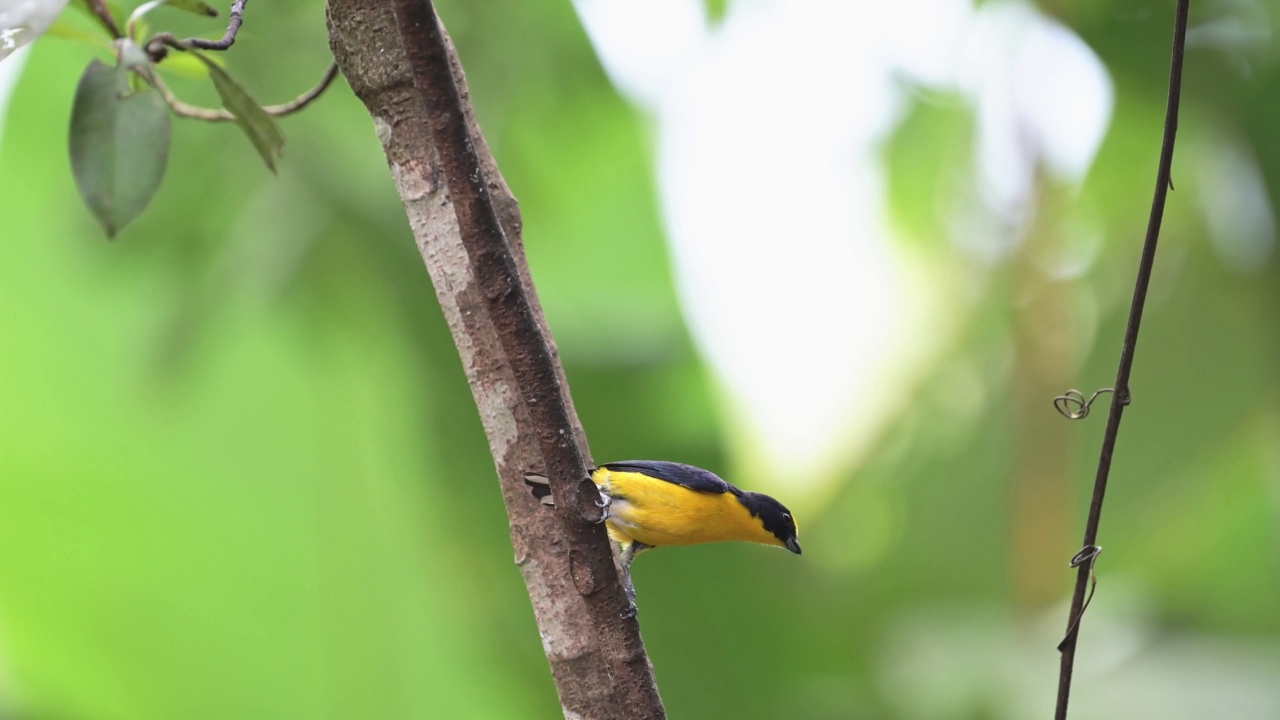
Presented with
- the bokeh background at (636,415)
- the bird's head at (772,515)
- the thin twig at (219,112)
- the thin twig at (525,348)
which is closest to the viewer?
the thin twig at (525,348)

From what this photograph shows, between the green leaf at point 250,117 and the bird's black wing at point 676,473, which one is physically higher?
the green leaf at point 250,117

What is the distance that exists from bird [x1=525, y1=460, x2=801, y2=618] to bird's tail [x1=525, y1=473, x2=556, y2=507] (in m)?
0.10

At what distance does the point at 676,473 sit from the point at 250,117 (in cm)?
45

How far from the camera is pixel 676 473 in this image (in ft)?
2.76

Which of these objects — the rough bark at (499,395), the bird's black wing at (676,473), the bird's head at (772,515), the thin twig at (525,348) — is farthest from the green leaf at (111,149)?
the bird's head at (772,515)

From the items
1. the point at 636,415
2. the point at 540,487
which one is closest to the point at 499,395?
the point at 540,487

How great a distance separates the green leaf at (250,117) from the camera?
79cm

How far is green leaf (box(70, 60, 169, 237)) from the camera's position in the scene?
0.69 metres

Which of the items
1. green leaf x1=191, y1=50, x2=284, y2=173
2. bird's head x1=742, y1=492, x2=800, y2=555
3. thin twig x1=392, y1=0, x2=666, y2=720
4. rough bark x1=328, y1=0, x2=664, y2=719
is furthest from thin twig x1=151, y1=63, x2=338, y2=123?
bird's head x1=742, y1=492, x2=800, y2=555

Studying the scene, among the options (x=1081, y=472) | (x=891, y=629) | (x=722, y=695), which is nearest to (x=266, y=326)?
(x=722, y=695)

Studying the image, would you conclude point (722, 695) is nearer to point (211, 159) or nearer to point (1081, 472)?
point (1081, 472)

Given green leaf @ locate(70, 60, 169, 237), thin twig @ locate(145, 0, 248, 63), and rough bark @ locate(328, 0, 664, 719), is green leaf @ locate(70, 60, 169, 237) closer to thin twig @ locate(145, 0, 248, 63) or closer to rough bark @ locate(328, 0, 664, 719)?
thin twig @ locate(145, 0, 248, 63)

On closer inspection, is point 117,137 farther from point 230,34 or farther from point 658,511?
point 658,511

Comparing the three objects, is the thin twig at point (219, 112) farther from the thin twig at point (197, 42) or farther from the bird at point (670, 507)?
the bird at point (670, 507)
